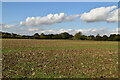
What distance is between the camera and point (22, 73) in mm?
6066

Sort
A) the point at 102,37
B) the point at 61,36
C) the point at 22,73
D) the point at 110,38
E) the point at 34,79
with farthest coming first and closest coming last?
the point at 102,37 → the point at 110,38 → the point at 61,36 → the point at 22,73 → the point at 34,79

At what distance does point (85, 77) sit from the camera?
18.4ft

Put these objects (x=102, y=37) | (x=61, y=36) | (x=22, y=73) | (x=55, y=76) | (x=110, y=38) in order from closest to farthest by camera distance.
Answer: (x=55, y=76), (x=22, y=73), (x=61, y=36), (x=110, y=38), (x=102, y=37)

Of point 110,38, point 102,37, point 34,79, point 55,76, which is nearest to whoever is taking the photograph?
point 34,79

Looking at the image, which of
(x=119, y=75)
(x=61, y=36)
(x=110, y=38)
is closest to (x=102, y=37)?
(x=110, y=38)

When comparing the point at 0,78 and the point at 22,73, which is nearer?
the point at 0,78

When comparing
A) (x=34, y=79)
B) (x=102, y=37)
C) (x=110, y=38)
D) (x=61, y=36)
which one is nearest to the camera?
(x=34, y=79)

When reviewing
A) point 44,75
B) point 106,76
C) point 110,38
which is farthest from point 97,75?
point 110,38

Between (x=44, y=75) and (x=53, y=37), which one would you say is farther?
(x=53, y=37)

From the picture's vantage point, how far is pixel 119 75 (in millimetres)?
6035

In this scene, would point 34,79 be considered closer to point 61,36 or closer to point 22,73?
point 22,73

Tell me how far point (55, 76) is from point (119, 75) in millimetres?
2857

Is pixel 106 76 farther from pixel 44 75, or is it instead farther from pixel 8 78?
pixel 8 78

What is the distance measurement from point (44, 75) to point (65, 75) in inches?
35.3
